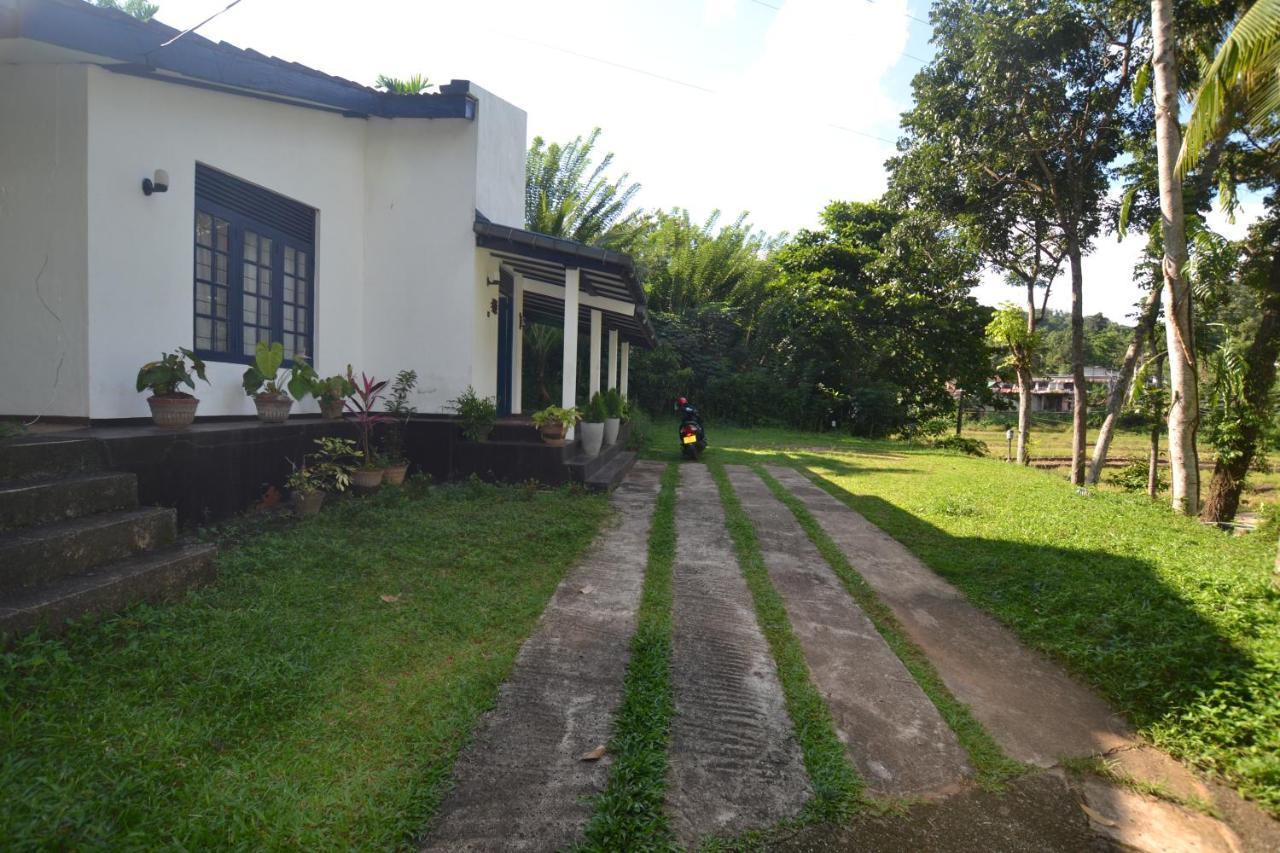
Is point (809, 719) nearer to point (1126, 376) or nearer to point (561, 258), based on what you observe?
point (561, 258)

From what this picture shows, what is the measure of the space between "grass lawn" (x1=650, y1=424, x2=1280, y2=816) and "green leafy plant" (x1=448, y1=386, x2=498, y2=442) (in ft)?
13.8

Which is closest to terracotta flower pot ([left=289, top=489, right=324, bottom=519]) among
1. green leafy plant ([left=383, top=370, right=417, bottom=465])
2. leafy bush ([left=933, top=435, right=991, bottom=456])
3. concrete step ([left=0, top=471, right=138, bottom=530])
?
green leafy plant ([left=383, top=370, right=417, bottom=465])

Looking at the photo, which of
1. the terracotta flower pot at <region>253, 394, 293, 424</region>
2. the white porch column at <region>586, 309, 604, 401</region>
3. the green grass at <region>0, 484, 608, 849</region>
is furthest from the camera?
the white porch column at <region>586, 309, 604, 401</region>

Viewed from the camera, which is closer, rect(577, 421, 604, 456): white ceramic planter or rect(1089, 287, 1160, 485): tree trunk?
rect(577, 421, 604, 456): white ceramic planter

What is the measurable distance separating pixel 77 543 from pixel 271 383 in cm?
280

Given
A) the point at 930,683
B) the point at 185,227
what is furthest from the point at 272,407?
the point at 930,683

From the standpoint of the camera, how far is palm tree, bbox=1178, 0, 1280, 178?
5.89 metres

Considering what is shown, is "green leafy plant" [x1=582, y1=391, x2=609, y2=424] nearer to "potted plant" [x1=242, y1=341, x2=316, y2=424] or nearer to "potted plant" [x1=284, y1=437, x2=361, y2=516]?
"potted plant" [x1=284, y1=437, x2=361, y2=516]

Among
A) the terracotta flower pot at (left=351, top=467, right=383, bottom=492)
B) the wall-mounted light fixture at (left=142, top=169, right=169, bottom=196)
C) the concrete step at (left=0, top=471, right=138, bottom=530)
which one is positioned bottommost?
the terracotta flower pot at (left=351, top=467, right=383, bottom=492)

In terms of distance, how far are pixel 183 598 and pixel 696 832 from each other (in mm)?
2881

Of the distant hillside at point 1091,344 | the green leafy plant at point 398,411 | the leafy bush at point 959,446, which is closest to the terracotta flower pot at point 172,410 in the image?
the green leafy plant at point 398,411

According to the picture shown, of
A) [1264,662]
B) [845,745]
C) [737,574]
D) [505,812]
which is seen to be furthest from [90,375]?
[1264,662]

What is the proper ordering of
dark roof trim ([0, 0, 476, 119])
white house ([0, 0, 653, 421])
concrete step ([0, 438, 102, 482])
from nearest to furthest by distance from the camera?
concrete step ([0, 438, 102, 482]) → dark roof trim ([0, 0, 476, 119]) → white house ([0, 0, 653, 421])

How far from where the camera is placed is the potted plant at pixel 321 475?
17.7 feet
